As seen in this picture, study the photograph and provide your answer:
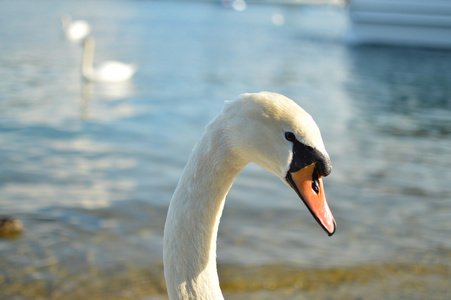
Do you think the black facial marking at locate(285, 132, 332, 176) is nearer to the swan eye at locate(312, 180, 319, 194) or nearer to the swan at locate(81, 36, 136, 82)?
the swan eye at locate(312, 180, 319, 194)

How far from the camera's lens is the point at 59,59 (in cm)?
1881

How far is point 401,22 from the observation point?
28344mm

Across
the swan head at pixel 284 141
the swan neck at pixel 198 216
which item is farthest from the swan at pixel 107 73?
the swan head at pixel 284 141

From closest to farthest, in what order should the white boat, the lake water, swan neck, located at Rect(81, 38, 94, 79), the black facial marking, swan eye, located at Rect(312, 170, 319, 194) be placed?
the black facial marking → swan eye, located at Rect(312, 170, 319, 194) → the lake water → swan neck, located at Rect(81, 38, 94, 79) → the white boat

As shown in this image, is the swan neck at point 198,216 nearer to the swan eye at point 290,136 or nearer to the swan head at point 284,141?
the swan head at point 284,141

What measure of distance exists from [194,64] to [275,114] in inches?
726

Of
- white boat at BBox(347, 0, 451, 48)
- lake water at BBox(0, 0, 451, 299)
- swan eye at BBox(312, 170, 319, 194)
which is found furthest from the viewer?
white boat at BBox(347, 0, 451, 48)

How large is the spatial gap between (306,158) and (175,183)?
554cm

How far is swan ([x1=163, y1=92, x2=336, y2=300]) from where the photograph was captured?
6.78 feet

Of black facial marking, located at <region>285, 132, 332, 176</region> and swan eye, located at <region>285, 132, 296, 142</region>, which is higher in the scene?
swan eye, located at <region>285, 132, 296, 142</region>

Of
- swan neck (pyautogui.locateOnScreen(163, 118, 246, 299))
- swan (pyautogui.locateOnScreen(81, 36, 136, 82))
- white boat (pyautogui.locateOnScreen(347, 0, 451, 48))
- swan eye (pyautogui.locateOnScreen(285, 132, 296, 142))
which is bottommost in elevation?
swan neck (pyautogui.locateOnScreen(163, 118, 246, 299))

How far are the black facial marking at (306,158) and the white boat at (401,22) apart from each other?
27.5 metres

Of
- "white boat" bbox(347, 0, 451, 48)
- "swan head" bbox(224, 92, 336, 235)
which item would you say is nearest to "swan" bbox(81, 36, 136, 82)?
"swan head" bbox(224, 92, 336, 235)

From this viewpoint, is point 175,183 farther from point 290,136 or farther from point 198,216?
point 290,136
